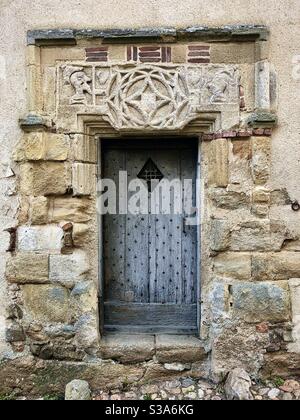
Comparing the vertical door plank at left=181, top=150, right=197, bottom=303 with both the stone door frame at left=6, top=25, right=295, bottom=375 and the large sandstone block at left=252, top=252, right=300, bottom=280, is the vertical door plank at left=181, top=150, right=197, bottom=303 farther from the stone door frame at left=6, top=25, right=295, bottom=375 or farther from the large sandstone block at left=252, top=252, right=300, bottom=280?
the large sandstone block at left=252, top=252, right=300, bottom=280

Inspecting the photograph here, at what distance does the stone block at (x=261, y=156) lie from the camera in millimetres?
3008

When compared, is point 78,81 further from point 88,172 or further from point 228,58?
point 228,58

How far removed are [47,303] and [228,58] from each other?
8.03ft

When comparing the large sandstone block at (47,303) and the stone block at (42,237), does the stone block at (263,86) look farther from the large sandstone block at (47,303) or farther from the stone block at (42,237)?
the large sandstone block at (47,303)

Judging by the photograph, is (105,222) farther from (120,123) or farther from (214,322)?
(214,322)

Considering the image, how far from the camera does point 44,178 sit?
309cm

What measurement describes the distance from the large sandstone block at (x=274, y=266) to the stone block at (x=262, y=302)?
Answer: 2.5 inches

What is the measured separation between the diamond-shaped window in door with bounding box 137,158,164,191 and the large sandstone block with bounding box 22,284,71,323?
3.82 ft

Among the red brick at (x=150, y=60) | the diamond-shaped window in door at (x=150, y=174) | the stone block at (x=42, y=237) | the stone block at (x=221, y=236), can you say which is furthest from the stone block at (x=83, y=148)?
the stone block at (x=221, y=236)

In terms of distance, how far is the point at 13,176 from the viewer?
3.13 meters

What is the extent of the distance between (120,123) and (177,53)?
723 millimetres

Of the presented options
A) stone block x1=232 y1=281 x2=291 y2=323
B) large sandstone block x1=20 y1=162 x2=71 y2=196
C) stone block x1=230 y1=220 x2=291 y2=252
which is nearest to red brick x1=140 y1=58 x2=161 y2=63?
large sandstone block x1=20 y1=162 x2=71 y2=196

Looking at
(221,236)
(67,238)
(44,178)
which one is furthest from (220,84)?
(67,238)

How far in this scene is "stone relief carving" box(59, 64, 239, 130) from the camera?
304 cm
